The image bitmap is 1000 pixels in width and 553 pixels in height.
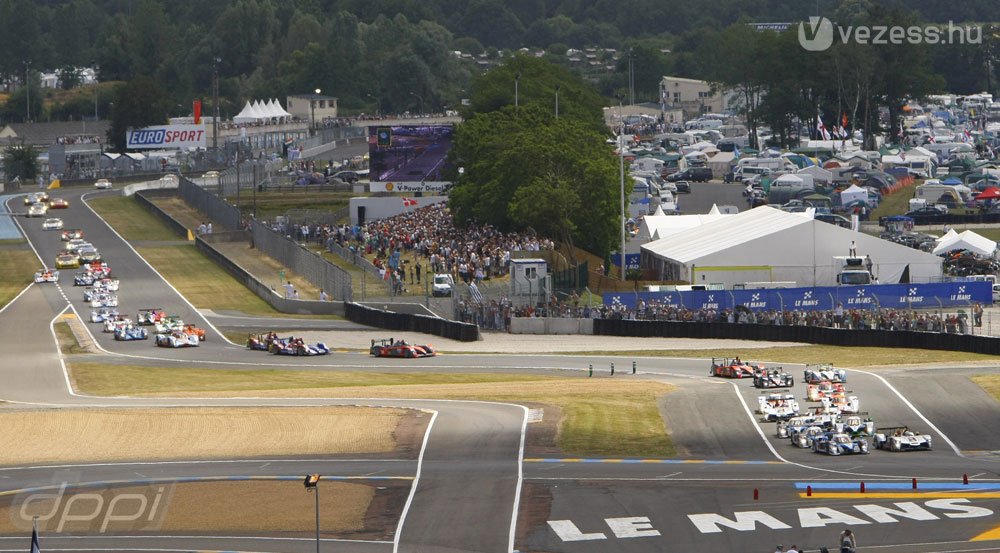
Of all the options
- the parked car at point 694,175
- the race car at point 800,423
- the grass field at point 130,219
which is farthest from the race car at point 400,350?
the parked car at point 694,175

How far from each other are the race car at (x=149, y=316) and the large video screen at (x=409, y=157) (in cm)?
4138

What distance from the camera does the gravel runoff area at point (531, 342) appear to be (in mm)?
72500

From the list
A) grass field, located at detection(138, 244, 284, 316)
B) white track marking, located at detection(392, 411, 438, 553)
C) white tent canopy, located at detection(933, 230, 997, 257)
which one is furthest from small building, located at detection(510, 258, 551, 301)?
white track marking, located at detection(392, 411, 438, 553)

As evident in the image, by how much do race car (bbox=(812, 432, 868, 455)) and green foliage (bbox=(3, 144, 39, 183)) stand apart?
13964 cm

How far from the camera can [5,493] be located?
43.9 m

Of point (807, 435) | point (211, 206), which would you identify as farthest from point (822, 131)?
point (807, 435)

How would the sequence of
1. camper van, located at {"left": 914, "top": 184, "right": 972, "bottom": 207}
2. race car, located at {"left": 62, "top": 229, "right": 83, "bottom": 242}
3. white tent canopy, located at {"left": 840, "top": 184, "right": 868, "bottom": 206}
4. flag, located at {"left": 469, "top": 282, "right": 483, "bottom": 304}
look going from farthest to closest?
white tent canopy, located at {"left": 840, "top": 184, "right": 868, "bottom": 206}
camper van, located at {"left": 914, "top": 184, "right": 972, "bottom": 207}
race car, located at {"left": 62, "top": 229, "right": 83, "bottom": 242}
flag, located at {"left": 469, "top": 282, "right": 483, "bottom": 304}

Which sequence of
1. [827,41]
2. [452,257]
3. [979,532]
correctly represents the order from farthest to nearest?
[827,41]
[452,257]
[979,532]

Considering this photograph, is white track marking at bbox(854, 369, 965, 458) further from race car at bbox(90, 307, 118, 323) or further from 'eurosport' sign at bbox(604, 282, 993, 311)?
race car at bbox(90, 307, 118, 323)

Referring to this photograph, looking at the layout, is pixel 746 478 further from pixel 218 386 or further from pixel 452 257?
pixel 452 257

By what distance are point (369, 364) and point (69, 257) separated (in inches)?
1772

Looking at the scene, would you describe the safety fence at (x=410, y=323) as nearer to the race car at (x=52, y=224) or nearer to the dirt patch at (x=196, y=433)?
the dirt patch at (x=196, y=433)

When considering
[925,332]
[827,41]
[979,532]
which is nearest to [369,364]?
[925,332]

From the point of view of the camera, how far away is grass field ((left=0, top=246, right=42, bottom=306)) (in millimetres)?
99125
